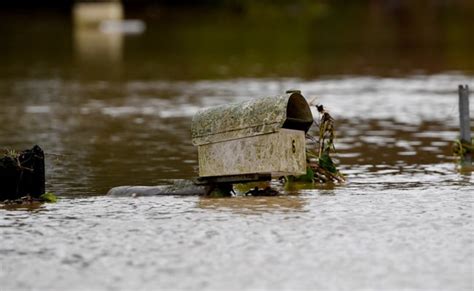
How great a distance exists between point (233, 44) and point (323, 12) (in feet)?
116

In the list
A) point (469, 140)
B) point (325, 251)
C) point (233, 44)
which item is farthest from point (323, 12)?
point (325, 251)

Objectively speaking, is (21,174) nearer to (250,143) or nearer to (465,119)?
(250,143)

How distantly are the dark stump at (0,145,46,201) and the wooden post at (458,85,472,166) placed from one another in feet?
19.0

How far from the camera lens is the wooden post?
17609mm

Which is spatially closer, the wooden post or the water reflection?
the water reflection

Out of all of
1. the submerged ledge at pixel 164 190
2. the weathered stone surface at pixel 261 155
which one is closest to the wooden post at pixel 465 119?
the weathered stone surface at pixel 261 155

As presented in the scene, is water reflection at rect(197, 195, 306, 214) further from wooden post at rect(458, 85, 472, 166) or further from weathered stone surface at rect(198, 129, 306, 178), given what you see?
wooden post at rect(458, 85, 472, 166)

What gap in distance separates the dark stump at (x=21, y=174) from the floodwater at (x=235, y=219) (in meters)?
0.34

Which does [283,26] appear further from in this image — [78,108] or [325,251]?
[325,251]

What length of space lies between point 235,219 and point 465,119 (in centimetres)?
538

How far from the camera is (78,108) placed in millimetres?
29391

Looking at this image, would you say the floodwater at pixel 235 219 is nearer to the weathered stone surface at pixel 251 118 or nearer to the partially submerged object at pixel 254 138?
the partially submerged object at pixel 254 138

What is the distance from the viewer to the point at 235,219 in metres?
13.3

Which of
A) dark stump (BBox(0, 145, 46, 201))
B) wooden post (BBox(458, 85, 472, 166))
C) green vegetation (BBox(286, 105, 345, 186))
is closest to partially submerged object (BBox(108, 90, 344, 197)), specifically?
green vegetation (BBox(286, 105, 345, 186))
